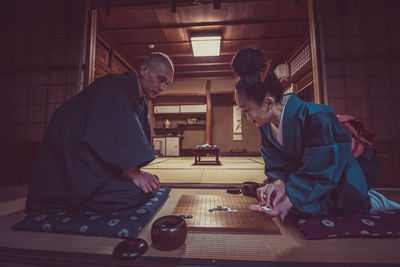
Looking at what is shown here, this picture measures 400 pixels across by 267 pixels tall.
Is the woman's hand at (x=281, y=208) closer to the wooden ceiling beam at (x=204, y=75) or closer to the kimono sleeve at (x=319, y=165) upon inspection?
the kimono sleeve at (x=319, y=165)

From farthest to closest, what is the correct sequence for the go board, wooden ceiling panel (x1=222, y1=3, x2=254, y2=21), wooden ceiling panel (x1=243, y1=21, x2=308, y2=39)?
1. wooden ceiling panel (x1=243, y1=21, x2=308, y2=39)
2. wooden ceiling panel (x1=222, y1=3, x2=254, y2=21)
3. the go board

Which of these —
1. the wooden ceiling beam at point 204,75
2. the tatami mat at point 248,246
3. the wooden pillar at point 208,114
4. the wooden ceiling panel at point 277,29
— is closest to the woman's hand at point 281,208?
the tatami mat at point 248,246

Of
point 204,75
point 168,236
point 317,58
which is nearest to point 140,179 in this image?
point 168,236

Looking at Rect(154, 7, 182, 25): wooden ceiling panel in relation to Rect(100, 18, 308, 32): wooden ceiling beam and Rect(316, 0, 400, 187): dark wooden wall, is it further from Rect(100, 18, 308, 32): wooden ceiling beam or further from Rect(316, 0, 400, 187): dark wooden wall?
Rect(316, 0, 400, 187): dark wooden wall

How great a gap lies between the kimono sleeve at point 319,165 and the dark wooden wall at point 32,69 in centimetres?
303

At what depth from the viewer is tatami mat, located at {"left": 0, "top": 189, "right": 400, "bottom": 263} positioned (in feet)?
2.58

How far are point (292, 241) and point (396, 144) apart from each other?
2554 millimetres

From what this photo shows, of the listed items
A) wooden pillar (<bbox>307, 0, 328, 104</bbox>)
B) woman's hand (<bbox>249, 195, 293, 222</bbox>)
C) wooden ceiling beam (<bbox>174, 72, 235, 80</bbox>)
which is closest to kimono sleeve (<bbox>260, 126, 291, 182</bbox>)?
woman's hand (<bbox>249, 195, 293, 222</bbox>)

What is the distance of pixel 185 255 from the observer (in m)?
0.79

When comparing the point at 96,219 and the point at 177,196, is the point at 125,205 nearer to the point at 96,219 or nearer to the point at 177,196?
the point at 96,219

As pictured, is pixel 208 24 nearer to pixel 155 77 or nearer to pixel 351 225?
pixel 155 77

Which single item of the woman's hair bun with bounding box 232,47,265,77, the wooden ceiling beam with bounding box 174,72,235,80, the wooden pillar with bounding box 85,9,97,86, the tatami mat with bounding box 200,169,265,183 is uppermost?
the wooden ceiling beam with bounding box 174,72,235,80

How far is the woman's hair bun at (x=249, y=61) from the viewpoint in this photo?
41.9 inches

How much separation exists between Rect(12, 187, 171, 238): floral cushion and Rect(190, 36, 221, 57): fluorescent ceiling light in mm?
4470
